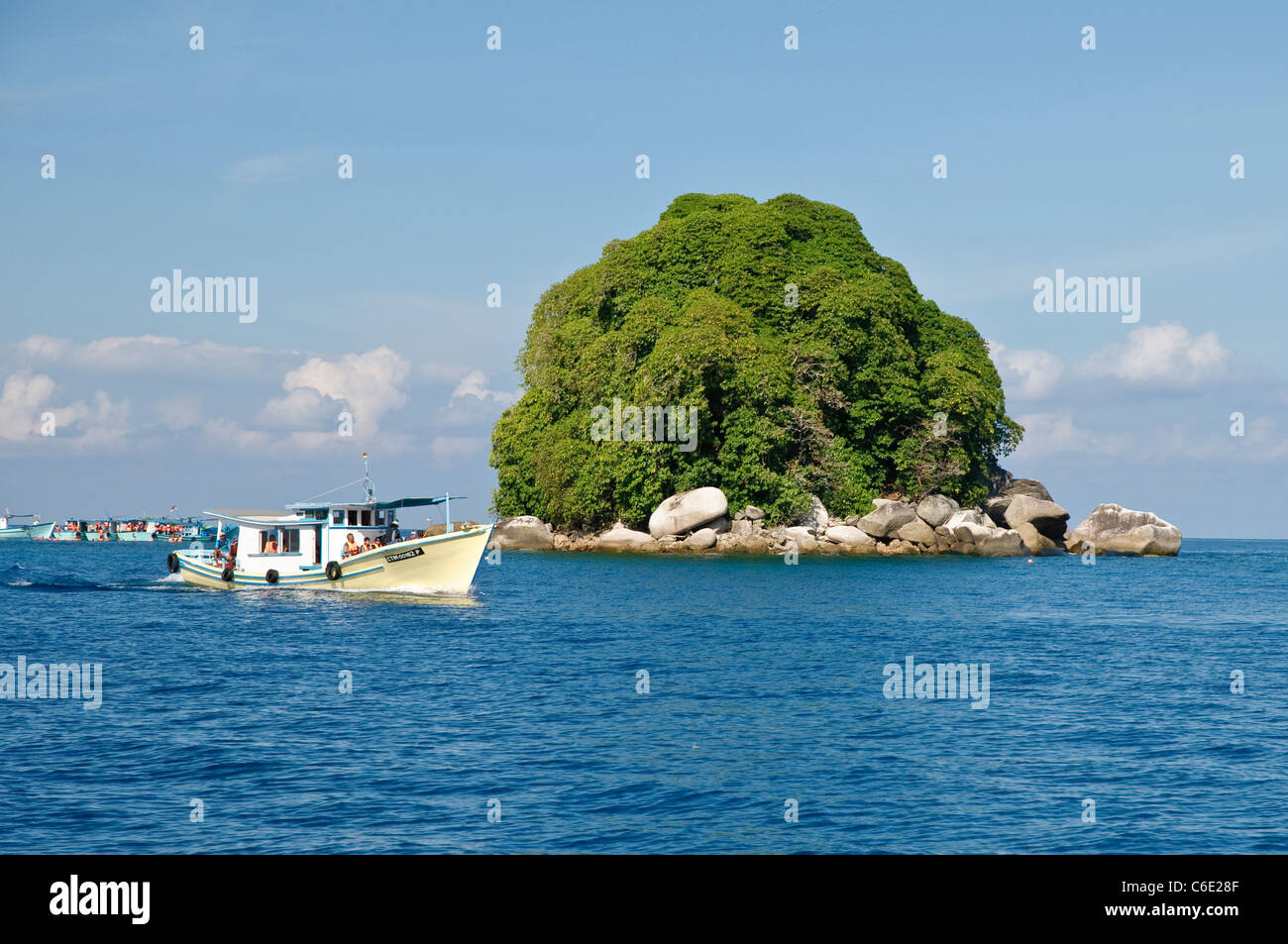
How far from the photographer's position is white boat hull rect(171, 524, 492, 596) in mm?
47250

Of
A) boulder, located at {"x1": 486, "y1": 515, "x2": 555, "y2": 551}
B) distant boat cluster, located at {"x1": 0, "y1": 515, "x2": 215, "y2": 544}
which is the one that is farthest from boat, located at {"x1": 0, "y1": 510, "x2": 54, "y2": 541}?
boulder, located at {"x1": 486, "y1": 515, "x2": 555, "y2": 551}

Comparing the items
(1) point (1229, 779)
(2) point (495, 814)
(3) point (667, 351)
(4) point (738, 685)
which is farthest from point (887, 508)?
(2) point (495, 814)

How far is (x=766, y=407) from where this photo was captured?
74.4 meters

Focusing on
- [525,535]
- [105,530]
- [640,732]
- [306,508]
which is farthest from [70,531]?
[640,732]

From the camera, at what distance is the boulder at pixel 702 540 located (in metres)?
75.0

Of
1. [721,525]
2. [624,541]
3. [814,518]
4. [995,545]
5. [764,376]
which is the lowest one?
[995,545]

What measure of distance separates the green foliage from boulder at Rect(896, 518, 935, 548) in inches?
123

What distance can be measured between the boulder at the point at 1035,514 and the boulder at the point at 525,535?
1403 inches

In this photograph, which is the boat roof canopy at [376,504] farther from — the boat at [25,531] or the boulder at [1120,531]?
the boat at [25,531]

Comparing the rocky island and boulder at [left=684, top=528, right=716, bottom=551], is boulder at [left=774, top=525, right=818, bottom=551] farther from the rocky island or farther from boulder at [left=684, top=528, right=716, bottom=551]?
boulder at [left=684, top=528, right=716, bottom=551]

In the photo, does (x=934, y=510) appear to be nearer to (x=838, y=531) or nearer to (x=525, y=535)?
(x=838, y=531)

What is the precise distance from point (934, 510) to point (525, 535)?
1230 inches

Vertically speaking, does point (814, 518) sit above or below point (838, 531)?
above

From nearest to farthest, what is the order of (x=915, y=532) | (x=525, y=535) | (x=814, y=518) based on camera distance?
(x=814, y=518) → (x=915, y=532) → (x=525, y=535)
